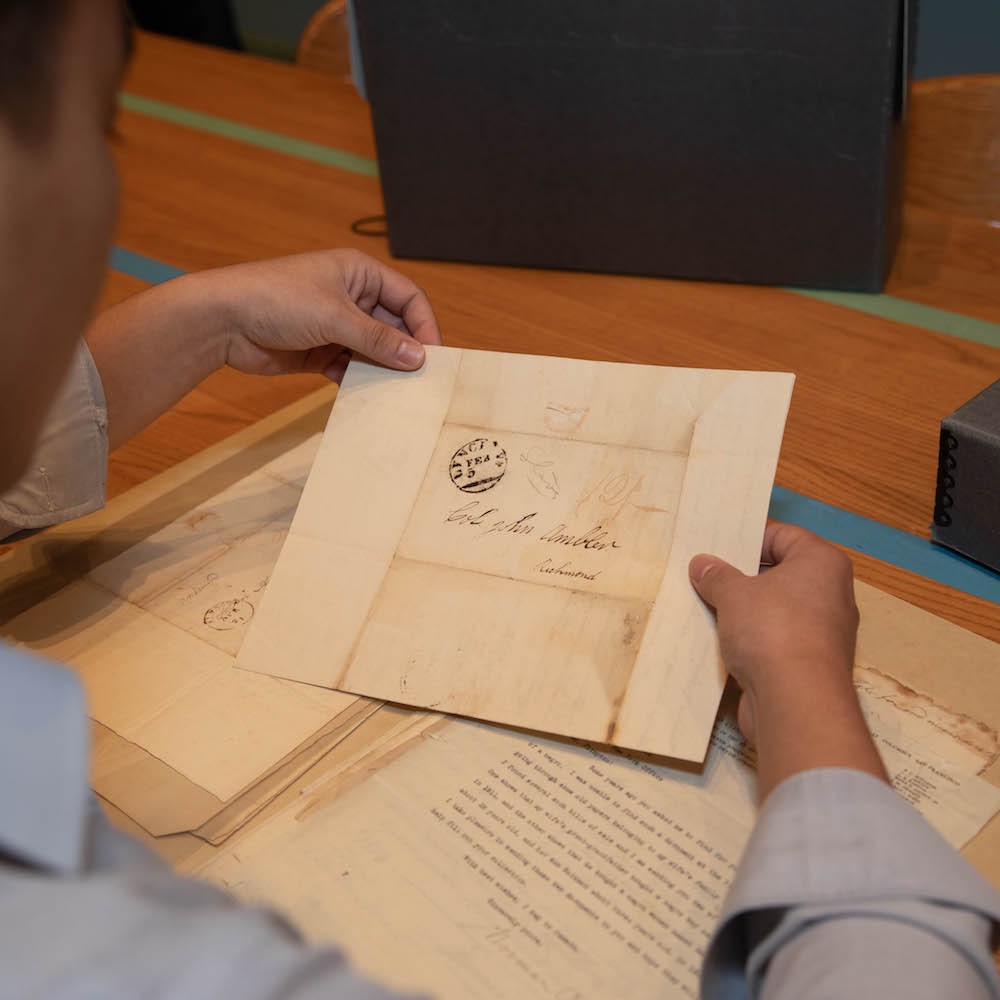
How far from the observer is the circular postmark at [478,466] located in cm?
76

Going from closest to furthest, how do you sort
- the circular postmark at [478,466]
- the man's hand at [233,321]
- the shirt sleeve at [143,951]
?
the shirt sleeve at [143,951] → the circular postmark at [478,466] → the man's hand at [233,321]

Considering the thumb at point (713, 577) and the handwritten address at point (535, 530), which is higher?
the thumb at point (713, 577)

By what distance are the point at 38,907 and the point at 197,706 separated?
0.34m

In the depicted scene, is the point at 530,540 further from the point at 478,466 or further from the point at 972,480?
the point at 972,480

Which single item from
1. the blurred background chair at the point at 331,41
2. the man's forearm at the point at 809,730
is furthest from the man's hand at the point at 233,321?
the blurred background chair at the point at 331,41

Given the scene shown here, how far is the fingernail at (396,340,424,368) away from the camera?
81cm

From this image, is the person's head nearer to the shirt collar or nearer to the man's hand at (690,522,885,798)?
the shirt collar

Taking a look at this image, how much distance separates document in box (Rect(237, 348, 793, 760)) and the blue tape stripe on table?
0.16 meters

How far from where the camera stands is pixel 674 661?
65 cm

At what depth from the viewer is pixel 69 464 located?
2.75 feet

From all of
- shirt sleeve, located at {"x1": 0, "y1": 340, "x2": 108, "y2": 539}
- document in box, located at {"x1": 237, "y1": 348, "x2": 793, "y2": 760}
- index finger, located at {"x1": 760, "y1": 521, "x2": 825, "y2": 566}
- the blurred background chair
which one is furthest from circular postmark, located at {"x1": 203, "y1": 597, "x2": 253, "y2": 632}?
the blurred background chair

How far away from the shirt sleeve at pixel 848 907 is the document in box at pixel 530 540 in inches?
3.8

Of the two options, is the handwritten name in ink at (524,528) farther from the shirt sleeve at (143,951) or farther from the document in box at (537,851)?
the shirt sleeve at (143,951)

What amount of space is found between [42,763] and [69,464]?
17.8 inches
